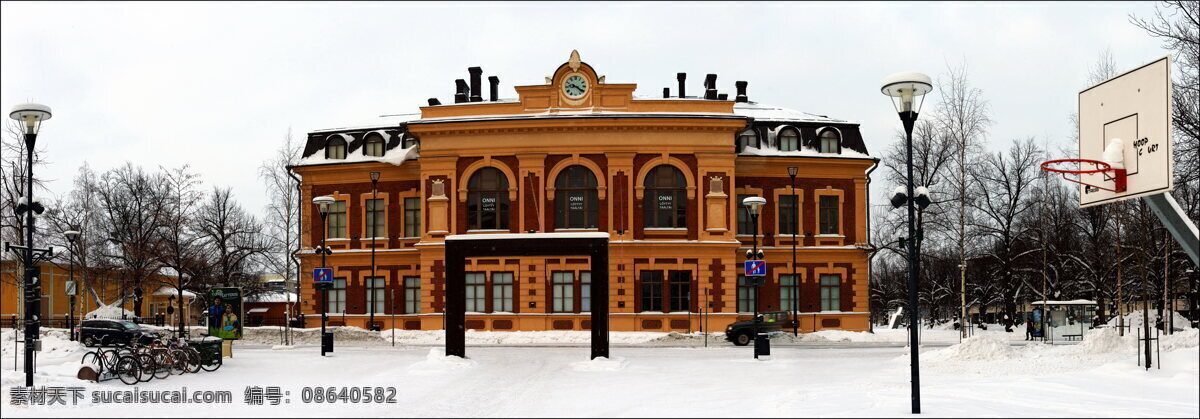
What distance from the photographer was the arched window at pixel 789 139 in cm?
4919

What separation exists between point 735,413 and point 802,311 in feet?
114

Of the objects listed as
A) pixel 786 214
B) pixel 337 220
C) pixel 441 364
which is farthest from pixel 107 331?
pixel 786 214

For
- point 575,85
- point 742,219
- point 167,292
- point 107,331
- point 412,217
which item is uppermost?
point 575,85

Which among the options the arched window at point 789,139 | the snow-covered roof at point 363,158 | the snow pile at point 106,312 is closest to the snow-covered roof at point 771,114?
the arched window at point 789,139

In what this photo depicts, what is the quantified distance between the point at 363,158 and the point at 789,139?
802 inches

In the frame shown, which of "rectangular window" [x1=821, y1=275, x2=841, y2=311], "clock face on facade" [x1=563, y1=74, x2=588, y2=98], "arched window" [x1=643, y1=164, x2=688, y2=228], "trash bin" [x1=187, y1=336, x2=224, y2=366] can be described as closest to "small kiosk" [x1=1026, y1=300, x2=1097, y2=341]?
"rectangular window" [x1=821, y1=275, x2=841, y2=311]

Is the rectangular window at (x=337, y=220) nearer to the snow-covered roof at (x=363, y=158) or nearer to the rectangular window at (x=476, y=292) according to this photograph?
the snow-covered roof at (x=363, y=158)

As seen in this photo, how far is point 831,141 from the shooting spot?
163ft

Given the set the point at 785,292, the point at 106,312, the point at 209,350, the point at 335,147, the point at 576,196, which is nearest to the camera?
the point at 209,350

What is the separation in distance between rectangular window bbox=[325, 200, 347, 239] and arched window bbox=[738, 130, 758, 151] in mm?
19317

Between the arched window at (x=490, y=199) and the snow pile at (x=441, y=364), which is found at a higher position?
the arched window at (x=490, y=199)

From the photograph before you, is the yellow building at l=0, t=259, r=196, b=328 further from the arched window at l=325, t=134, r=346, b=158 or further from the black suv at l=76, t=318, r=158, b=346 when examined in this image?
the arched window at l=325, t=134, r=346, b=158

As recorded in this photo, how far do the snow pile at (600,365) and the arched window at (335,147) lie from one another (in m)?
28.6

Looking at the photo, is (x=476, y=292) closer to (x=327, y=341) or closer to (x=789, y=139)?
(x=789, y=139)
